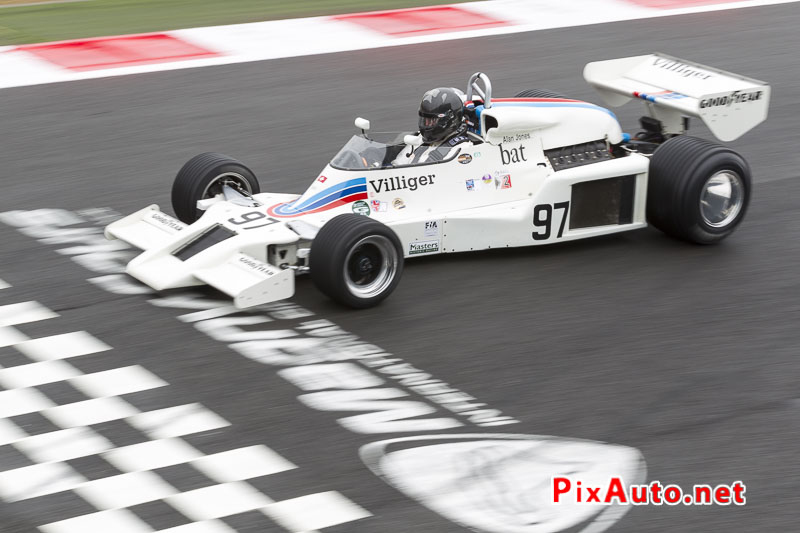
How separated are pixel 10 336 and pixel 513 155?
3558mm

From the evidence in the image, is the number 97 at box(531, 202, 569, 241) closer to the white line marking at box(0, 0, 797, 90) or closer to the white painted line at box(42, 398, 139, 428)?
the white painted line at box(42, 398, 139, 428)

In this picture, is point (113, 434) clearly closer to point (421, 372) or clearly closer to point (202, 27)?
point (421, 372)

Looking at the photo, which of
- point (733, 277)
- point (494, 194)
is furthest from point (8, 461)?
point (733, 277)

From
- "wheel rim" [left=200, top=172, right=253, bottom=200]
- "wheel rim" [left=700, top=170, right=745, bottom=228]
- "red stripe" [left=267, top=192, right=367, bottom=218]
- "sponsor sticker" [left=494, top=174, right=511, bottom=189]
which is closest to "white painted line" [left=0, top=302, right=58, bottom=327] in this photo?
"wheel rim" [left=200, top=172, right=253, bottom=200]

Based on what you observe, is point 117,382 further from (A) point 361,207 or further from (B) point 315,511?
(A) point 361,207

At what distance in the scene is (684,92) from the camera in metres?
9.17

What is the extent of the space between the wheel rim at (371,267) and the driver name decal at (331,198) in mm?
630

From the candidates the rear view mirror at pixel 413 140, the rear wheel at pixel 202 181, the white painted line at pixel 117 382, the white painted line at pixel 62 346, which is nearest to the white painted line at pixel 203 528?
the white painted line at pixel 117 382

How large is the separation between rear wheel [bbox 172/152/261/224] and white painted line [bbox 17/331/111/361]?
4.80ft

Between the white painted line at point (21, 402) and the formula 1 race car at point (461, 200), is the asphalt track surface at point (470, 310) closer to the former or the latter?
the formula 1 race car at point (461, 200)

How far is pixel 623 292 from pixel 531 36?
697 cm

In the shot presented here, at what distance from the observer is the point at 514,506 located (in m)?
5.54

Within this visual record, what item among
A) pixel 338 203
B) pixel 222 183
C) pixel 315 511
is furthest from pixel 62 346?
pixel 315 511

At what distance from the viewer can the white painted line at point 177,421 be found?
6133mm
